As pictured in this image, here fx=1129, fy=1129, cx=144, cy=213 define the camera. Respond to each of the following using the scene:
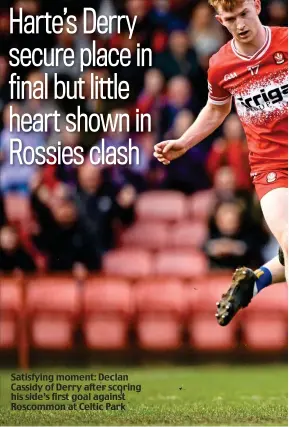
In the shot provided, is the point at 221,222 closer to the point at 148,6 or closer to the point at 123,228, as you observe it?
the point at 123,228

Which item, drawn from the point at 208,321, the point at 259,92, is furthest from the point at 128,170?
the point at 259,92

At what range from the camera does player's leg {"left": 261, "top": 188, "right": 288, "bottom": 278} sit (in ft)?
23.9

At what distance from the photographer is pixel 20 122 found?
12250 millimetres

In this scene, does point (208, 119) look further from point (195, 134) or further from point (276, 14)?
point (276, 14)

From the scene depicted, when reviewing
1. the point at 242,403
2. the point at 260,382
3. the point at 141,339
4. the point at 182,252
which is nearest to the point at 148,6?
the point at 182,252

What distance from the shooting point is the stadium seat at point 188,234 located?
13.5 metres

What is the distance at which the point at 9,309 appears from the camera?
12.5 meters

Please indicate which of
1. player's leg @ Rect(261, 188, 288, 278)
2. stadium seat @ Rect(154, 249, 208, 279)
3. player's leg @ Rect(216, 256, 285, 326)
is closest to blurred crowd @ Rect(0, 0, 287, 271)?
stadium seat @ Rect(154, 249, 208, 279)

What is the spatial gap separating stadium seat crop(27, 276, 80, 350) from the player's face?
5.63m

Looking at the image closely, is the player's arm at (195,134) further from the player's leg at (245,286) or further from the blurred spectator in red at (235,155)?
the blurred spectator in red at (235,155)

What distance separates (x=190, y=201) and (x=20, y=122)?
269 centimetres

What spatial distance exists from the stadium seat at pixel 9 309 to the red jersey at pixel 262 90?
523 cm

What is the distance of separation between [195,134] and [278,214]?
1096mm

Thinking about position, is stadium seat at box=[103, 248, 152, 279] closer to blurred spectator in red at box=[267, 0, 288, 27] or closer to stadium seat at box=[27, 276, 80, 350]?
stadium seat at box=[27, 276, 80, 350]
